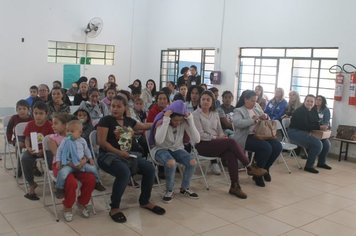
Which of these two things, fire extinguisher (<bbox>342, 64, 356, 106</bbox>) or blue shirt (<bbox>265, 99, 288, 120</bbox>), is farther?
blue shirt (<bbox>265, 99, 288, 120</bbox>)

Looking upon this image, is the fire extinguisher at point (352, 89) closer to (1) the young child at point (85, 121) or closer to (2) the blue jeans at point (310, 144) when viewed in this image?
(2) the blue jeans at point (310, 144)

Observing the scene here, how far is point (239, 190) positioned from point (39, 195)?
2.16 meters

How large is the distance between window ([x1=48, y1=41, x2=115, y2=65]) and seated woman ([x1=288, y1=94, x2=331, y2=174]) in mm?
6006

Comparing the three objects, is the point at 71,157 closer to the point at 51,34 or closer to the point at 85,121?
the point at 85,121

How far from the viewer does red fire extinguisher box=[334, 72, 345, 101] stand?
6.55 metres

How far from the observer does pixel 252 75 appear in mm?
8398

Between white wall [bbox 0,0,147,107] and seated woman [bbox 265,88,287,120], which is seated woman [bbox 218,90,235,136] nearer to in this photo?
seated woman [bbox 265,88,287,120]

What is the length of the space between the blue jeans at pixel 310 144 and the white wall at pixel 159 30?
3.39ft

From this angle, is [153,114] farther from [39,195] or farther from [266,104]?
[266,104]

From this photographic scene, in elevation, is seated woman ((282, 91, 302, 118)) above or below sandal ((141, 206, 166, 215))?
above

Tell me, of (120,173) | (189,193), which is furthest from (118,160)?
(189,193)

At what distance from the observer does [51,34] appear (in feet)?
30.8

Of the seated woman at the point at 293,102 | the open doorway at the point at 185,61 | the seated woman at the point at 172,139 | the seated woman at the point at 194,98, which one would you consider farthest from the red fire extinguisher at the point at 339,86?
the seated woman at the point at 172,139

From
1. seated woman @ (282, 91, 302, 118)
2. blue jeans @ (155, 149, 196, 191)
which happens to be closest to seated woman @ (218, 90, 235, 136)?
blue jeans @ (155, 149, 196, 191)
